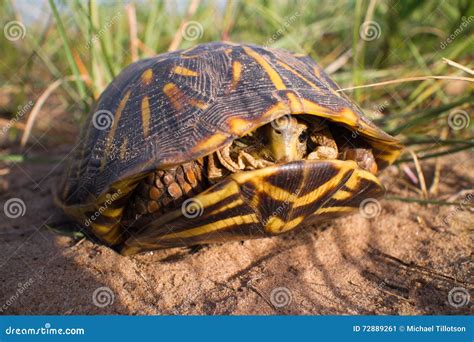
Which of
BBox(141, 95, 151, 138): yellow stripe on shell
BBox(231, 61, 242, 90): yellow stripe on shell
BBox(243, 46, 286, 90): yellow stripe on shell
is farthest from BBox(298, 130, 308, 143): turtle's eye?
BBox(141, 95, 151, 138): yellow stripe on shell

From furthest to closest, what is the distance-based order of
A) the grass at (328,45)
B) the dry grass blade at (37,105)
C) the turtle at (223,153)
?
1. the dry grass blade at (37,105)
2. the grass at (328,45)
3. the turtle at (223,153)

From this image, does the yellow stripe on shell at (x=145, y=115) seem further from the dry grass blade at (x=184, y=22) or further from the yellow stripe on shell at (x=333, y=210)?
the dry grass blade at (x=184, y=22)

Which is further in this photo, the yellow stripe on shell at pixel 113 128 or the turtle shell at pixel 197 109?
the yellow stripe on shell at pixel 113 128

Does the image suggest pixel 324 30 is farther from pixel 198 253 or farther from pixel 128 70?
pixel 198 253

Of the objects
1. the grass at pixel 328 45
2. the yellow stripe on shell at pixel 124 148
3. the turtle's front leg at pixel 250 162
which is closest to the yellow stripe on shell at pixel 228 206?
the turtle's front leg at pixel 250 162

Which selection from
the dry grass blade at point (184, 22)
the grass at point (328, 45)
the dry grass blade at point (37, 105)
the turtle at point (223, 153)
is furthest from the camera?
the dry grass blade at point (184, 22)

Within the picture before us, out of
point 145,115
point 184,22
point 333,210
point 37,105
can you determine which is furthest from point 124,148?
point 184,22

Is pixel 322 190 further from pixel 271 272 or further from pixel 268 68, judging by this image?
pixel 268 68
